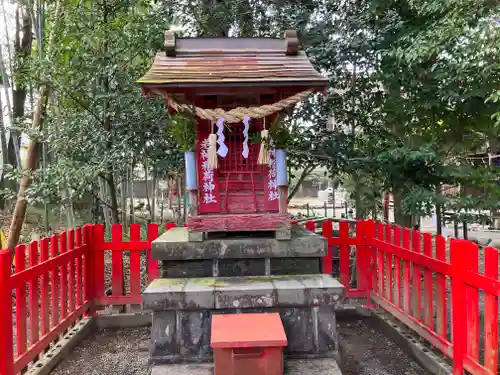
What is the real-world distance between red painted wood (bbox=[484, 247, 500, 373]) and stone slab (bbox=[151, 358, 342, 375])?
109cm

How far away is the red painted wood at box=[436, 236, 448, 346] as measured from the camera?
367 cm

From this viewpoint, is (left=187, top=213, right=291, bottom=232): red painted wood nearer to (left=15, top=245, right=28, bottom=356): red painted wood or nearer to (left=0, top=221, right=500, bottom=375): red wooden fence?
(left=0, top=221, right=500, bottom=375): red wooden fence

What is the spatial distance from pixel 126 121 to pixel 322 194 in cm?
3293

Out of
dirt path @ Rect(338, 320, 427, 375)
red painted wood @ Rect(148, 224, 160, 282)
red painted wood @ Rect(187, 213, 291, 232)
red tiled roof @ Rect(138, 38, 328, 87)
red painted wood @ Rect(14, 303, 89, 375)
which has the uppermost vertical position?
red tiled roof @ Rect(138, 38, 328, 87)

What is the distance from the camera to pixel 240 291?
3580 millimetres

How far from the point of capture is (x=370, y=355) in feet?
14.1

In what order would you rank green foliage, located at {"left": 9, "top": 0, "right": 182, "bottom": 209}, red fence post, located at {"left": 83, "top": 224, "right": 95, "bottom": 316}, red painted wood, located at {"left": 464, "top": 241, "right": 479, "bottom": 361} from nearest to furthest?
1. red painted wood, located at {"left": 464, "top": 241, "right": 479, "bottom": 361}
2. red fence post, located at {"left": 83, "top": 224, "right": 95, "bottom": 316}
3. green foliage, located at {"left": 9, "top": 0, "right": 182, "bottom": 209}

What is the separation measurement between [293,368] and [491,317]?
5.02ft

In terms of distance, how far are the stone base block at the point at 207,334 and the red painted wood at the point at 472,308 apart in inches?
41.7

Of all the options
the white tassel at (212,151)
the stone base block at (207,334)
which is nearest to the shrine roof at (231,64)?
the white tassel at (212,151)

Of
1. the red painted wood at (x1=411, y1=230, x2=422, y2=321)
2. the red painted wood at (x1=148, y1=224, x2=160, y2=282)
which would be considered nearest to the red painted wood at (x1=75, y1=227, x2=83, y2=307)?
the red painted wood at (x1=148, y1=224, x2=160, y2=282)

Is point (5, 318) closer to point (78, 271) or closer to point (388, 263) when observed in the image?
point (78, 271)

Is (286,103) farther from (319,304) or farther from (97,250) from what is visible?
(97,250)

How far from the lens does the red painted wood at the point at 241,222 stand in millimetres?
4148
